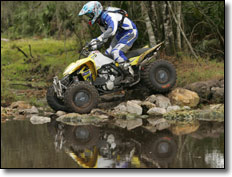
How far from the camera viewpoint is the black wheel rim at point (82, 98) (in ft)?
34.2

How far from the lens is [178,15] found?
1552cm

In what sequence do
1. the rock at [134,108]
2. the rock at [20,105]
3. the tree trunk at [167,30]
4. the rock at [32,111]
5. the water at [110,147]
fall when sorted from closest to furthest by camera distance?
the water at [110,147] < the rock at [134,108] < the rock at [32,111] < the rock at [20,105] < the tree trunk at [167,30]

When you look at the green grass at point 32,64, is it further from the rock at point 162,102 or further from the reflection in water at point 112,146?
the reflection in water at point 112,146

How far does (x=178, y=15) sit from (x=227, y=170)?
34.0ft

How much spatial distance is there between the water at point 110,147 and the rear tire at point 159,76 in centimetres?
256

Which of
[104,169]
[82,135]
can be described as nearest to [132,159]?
[104,169]

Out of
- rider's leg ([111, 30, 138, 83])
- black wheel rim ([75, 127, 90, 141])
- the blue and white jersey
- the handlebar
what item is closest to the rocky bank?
black wheel rim ([75, 127, 90, 141])

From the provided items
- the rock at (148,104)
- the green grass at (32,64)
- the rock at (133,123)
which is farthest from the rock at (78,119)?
the green grass at (32,64)

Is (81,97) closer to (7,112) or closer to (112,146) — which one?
(7,112)

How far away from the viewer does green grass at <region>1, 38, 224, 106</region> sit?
511 inches

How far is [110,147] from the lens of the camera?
23.2 ft

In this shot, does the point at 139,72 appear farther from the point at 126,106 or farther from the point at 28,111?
the point at 28,111

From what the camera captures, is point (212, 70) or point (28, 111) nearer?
point (28, 111)

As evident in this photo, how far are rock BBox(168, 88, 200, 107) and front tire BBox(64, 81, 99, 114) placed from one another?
6.49 ft
